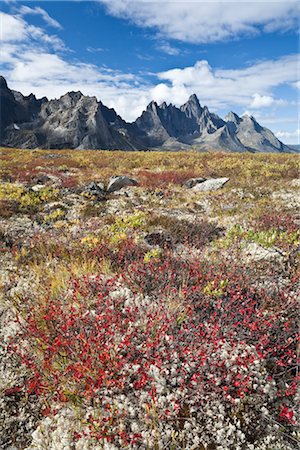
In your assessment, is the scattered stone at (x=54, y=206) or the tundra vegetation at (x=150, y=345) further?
the scattered stone at (x=54, y=206)

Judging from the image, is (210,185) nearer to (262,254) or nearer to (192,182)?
(192,182)

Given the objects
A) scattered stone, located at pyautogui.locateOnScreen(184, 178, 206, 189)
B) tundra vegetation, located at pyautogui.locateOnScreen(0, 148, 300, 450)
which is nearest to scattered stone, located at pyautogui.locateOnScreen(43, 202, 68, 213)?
tundra vegetation, located at pyautogui.locateOnScreen(0, 148, 300, 450)

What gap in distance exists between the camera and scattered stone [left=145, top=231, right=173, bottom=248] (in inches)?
370

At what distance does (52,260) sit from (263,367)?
19.0ft

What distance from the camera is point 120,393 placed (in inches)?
169

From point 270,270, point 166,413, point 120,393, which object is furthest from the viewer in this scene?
point 270,270

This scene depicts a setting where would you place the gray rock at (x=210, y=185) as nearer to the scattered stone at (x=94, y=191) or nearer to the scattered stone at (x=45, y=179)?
the scattered stone at (x=94, y=191)

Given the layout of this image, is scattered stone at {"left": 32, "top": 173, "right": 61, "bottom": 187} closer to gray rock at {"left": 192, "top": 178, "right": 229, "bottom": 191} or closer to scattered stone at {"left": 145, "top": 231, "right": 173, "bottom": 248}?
gray rock at {"left": 192, "top": 178, "right": 229, "bottom": 191}

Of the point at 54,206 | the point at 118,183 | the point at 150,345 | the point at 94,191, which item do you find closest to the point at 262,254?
the point at 150,345

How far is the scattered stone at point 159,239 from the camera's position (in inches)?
370

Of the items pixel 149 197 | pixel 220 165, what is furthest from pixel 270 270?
pixel 220 165

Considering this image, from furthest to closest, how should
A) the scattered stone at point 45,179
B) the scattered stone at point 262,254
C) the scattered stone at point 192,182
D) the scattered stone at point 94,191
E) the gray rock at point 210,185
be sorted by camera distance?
the scattered stone at point 45,179, the scattered stone at point 192,182, the gray rock at point 210,185, the scattered stone at point 94,191, the scattered stone at point 262,254

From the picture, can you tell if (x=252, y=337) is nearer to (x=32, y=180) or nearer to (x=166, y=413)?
(x=166, y=413)

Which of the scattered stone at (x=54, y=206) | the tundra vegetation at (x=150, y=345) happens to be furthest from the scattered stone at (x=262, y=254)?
the scattered stone at (x=54, y=206)
